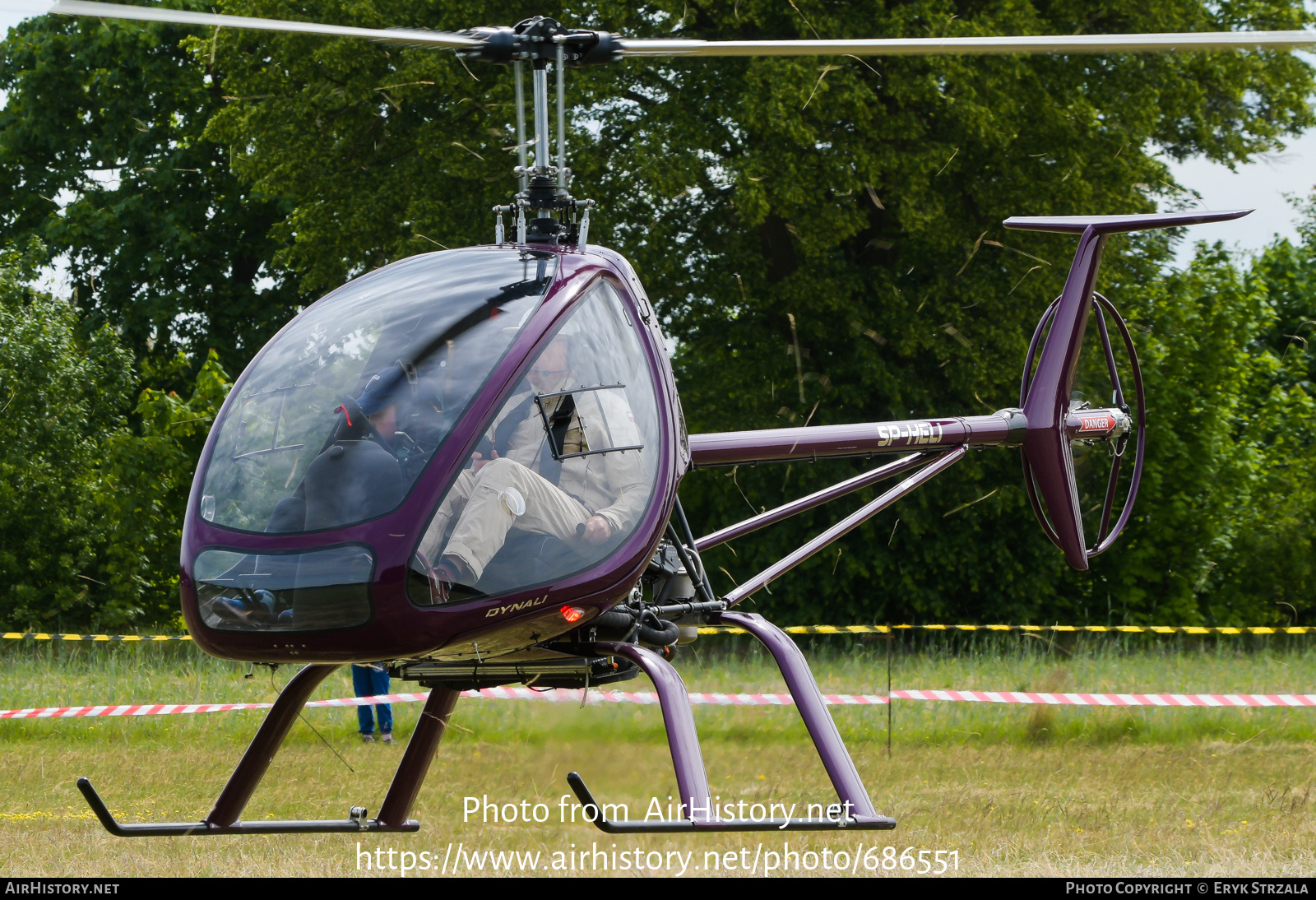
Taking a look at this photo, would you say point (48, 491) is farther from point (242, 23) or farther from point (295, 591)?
point (295, 591)

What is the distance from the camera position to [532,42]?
4605mm

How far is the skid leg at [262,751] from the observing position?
516 centimetres

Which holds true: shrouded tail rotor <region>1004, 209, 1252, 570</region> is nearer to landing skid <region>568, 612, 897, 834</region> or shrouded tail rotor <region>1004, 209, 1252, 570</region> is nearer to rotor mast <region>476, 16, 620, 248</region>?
landing skid <region>568, 612, 897, 834</region>

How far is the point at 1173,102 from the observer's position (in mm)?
15969

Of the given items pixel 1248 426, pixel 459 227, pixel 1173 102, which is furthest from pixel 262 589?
pixel 1248 426

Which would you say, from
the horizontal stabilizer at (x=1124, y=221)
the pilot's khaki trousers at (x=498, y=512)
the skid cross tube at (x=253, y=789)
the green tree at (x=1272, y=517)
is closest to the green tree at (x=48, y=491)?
the skid cross tube at (x=253, y=789)

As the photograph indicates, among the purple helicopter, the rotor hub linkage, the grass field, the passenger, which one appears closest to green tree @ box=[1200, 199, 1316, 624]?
the grass field

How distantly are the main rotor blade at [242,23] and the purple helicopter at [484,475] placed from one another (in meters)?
0.02

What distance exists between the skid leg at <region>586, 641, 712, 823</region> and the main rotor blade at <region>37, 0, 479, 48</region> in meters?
2.06

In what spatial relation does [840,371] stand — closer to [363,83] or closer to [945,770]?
[363,83]

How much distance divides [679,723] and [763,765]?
429 cm

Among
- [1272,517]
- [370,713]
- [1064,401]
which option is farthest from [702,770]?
[1272,517]

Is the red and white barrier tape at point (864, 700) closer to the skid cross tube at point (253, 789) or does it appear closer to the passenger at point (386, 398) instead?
the skid cross tube at point (253, 789)

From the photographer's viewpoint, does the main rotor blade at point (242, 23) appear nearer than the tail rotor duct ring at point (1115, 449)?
Yes
